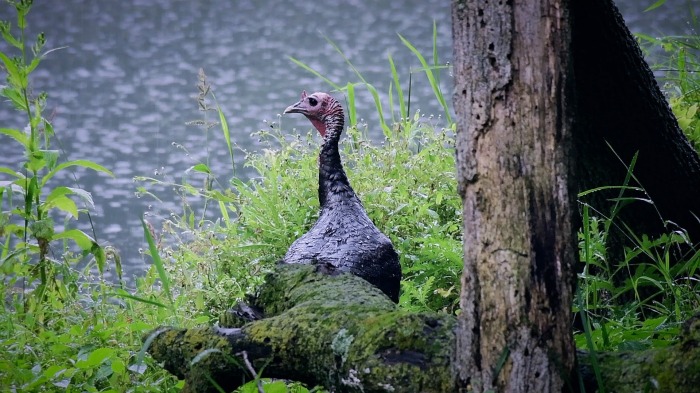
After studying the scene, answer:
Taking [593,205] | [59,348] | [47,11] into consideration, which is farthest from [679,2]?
[59,348]

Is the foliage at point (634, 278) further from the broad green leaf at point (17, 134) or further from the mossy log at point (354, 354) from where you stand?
the broad green leaf at point (17, 134)

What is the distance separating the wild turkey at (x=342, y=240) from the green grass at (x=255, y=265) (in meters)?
0.13

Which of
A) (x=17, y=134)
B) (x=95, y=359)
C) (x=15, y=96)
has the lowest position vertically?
(x=95, y=359)

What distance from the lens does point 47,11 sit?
8852 millimetres

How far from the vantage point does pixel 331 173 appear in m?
2.55

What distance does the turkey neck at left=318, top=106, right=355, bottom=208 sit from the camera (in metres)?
2.52

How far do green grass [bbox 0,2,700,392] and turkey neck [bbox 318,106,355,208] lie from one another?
11.3 inches

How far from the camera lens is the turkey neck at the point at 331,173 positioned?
8.25 feet

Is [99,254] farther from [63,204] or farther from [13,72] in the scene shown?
[13,72]

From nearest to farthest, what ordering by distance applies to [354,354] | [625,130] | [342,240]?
[354,354] < [625,130] < [342,240]

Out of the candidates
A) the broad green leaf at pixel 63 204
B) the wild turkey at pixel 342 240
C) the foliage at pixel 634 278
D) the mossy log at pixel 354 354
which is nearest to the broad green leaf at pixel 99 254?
the broad green leaf at pixel 63 204

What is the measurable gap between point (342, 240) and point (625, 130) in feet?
2.48

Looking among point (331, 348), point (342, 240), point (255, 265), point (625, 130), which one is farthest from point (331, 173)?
point (331, 348)

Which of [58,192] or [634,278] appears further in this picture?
[58,192]
